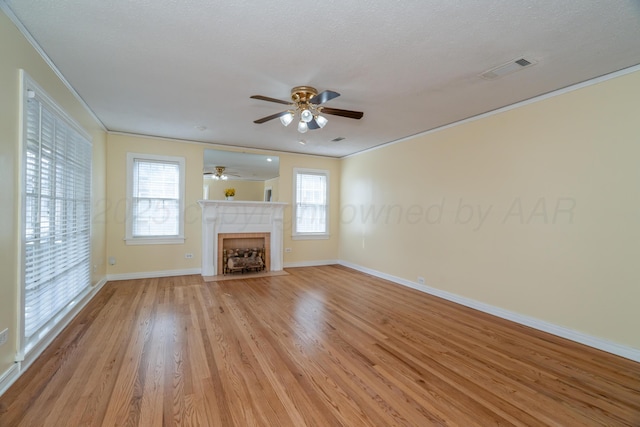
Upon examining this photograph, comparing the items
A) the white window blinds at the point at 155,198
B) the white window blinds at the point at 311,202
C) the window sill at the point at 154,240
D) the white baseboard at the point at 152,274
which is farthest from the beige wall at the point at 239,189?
the white baseboard at the point at 152,274

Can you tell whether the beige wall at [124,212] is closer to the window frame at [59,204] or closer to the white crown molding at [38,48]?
the window frame at [59,204]

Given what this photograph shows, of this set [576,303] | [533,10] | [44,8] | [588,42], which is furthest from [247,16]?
[576,303]

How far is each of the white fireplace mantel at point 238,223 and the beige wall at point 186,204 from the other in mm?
246

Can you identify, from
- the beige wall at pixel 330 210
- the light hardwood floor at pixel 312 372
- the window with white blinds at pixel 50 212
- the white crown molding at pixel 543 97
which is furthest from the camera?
the beige wall at pixel 330 210

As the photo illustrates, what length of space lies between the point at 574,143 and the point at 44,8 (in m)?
4.88

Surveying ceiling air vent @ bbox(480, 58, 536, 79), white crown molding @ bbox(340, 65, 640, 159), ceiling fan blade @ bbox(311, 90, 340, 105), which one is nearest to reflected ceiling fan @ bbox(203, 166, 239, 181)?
ceiling fan blade @ bbox(311, 90, 340, 105)

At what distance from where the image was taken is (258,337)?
299cm

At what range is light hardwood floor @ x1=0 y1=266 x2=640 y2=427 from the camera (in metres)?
1.87

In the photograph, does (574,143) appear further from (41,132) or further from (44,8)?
(41,132)

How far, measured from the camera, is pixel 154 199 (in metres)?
5.49

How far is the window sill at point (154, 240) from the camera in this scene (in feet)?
17.4

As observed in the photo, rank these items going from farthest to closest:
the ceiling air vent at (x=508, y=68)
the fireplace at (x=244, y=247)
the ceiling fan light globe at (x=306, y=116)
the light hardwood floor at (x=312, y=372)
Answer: the fireplace at (x=244, y=247)
the ceiling fan light globe at (x=306, y=116)
the ceiling air vent at (x=508, y=68)
the light hardwood floor at (x=312, y=372)

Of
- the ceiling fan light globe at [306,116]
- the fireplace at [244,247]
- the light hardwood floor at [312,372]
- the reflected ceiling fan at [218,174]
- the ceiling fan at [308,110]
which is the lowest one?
the light hardwood floor at [312,372]

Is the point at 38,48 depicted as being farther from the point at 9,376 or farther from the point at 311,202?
the point at 311,202
